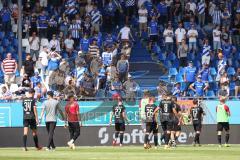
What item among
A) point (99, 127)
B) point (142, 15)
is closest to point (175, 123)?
point (99, 127)

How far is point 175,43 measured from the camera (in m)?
48.7

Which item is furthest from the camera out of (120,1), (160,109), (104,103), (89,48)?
(120,1)

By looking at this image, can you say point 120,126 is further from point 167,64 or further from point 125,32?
point 125,32

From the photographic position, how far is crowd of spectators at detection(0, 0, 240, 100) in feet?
143

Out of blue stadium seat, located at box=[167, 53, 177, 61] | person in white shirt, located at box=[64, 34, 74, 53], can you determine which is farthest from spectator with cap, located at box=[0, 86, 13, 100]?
blue stadium seat, located at box=[167, 53, 177, 61]

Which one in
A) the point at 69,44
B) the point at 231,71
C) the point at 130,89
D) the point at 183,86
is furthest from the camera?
the point at 69,44

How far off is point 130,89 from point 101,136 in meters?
2.46

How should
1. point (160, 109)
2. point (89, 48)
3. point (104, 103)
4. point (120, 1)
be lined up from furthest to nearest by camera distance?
point (120, 1) → point (89, 48) → point (104, 103) → point (160, 109)

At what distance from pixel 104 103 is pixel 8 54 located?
5.15 m

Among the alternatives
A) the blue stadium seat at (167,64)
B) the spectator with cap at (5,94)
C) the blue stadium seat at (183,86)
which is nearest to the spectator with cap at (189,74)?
the blue stadium seat at (183,86)

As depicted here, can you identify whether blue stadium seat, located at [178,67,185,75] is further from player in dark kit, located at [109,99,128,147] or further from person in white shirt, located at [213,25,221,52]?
player in dark kit, located at [109,99,128,147]

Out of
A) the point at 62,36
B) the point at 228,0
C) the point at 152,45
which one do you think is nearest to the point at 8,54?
the point at 62,36

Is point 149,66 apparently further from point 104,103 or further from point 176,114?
point 176,114

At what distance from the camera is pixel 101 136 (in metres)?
42.7
